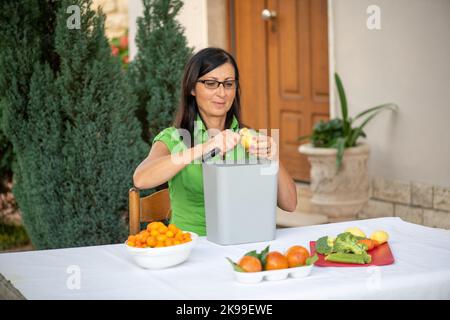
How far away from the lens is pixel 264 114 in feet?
22.8

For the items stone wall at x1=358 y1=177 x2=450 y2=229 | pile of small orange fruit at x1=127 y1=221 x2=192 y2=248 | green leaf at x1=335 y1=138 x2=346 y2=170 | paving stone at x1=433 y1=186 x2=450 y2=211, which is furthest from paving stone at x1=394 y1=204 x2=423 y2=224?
pile of small orange fruit at x1=127 y1=221 x2=192 y2=248

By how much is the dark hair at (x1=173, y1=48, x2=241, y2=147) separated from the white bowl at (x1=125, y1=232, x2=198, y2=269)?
33.4 inches

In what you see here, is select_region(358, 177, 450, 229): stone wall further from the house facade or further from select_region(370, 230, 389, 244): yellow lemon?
select_region(370, 230, 389, 244): yellow lemon

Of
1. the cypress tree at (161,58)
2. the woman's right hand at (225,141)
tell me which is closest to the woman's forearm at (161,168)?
the woman's right hand at (225,141)

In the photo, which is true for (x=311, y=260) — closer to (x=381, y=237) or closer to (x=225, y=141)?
(x=381, y=237)

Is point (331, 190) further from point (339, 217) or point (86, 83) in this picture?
point (86, 83)

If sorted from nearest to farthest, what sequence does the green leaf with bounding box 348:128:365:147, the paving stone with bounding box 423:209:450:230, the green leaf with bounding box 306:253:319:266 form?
1. the green leaf with bounding box 306:253:319:266
2. the paving stone with bounding box 423:209:450:230
3. the green leaf with bounding box 348:128:365:147

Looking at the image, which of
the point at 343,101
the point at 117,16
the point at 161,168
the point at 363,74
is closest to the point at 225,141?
the point at 161,168

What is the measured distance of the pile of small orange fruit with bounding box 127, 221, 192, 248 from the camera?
83.4 inches

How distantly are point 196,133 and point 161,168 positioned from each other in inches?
12.7

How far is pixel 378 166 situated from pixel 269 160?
141 inches

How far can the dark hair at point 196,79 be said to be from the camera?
2777 millimetres
